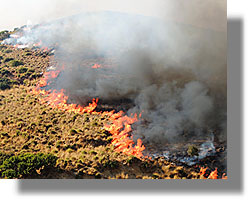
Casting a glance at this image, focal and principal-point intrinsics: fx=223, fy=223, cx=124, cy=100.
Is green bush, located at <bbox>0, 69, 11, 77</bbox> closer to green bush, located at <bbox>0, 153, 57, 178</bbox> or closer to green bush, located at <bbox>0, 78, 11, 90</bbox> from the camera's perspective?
green bush, located at <bbox>0, 78, 11, 90</bbox>

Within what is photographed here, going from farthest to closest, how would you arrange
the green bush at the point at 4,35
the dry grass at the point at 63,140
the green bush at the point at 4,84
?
the green bush at the point at 4,35
the green bush at the point at 4,84
the dry grass at the point at 63,140

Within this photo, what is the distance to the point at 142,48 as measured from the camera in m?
5.69

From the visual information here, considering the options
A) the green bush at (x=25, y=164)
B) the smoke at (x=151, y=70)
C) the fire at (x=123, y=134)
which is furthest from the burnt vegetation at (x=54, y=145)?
the smoke at (x=151, y=70)

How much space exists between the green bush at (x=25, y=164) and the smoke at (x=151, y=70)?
1.54 metres

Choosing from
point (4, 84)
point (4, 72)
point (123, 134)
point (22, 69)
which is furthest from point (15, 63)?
point (123, 134)

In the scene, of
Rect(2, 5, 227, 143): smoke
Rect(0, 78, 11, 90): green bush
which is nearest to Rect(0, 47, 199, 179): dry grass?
Rect(0, 78, 11, 90): green bush

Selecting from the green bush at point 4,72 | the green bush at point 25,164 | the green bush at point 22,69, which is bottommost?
the green bush at point 25,164

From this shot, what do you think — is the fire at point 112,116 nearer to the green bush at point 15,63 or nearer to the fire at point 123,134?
the fire at point 123,134

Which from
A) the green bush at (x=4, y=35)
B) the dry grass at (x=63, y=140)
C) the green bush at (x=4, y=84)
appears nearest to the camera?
the dry grass at (x=63, y=140)

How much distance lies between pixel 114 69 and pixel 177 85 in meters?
1.62

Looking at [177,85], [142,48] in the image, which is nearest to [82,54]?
[142,48]

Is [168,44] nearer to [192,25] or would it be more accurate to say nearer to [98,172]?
[192,25]

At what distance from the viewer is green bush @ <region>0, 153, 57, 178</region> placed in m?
5.00

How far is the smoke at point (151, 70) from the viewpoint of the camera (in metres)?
4.97
